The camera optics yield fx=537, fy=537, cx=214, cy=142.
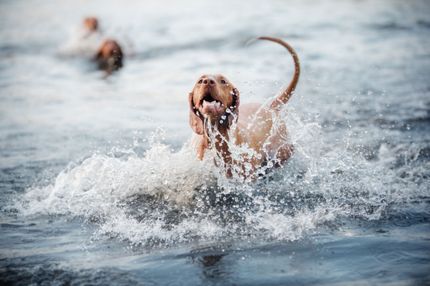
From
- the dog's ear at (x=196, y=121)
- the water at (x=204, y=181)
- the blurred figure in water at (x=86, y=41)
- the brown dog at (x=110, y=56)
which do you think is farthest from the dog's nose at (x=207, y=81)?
the blurred figure in water at (x=86, y=41)

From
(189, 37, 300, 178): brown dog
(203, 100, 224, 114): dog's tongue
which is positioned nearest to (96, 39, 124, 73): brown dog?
(189, 37, 300, 178): brown dog

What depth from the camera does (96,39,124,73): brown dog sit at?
1050 centimetres

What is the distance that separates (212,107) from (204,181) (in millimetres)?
831

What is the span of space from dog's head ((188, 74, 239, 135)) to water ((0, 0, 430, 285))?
1.78ft

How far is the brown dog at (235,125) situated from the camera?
3.99m

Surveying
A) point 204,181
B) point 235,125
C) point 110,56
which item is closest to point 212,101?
point 235,125

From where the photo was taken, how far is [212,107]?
13.0 feet

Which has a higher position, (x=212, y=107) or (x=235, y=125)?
(x=212, y=107)

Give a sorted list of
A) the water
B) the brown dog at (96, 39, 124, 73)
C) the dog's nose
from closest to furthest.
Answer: the water
the dog's nose
the brown dog at (96, 39, 124, 73)

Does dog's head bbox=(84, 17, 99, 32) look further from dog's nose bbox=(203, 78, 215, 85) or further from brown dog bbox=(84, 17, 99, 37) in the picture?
dog's nose bbox=(203, 78, 215, 85)

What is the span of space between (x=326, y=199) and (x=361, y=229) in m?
0.57

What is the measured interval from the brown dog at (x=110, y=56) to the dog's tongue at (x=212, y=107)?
6.73 meters

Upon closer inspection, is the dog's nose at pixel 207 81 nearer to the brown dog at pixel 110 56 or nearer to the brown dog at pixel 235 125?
the brown dog at pixel 235 125

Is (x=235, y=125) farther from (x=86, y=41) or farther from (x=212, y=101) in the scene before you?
(x=86, y=41)
